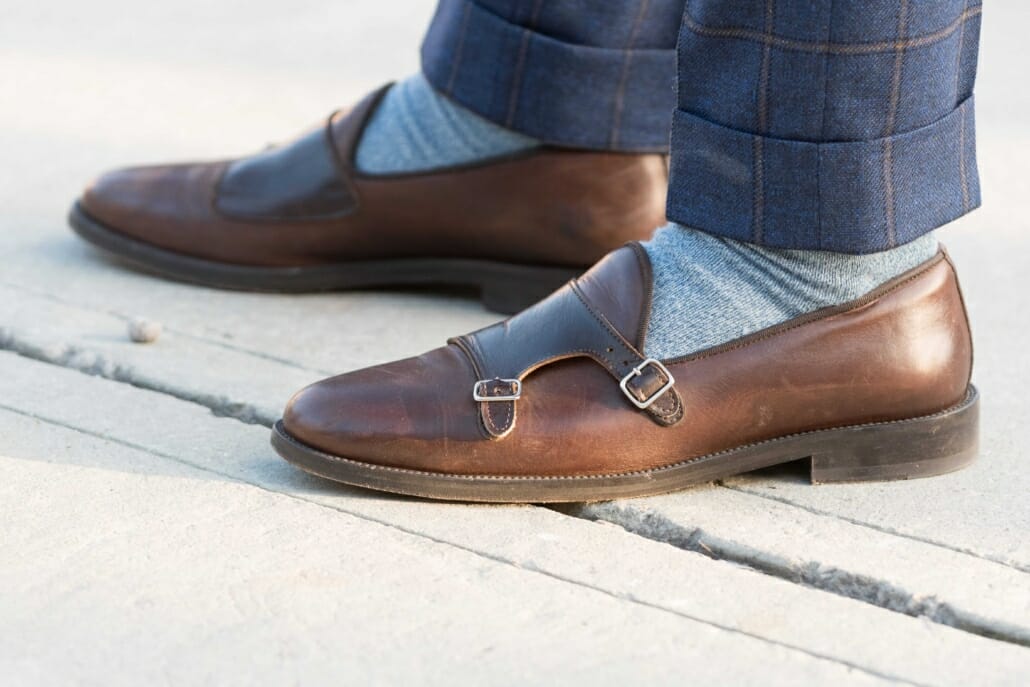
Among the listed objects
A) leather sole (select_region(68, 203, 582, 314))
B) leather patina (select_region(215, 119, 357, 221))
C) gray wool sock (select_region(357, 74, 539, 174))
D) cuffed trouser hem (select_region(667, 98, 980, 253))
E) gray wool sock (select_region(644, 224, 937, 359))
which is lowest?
leather sole (select_region(68, 203, 582, 314))

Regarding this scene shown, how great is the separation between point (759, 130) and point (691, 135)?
6cm

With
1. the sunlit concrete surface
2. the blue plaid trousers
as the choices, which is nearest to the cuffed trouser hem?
the blue plaid trousers

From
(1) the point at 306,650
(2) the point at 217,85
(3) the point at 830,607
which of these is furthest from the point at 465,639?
(2) the point at 217,85

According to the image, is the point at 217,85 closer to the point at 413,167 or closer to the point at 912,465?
the point at 413,167

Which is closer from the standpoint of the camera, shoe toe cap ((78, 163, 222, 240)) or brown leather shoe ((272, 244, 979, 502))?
brown leather shoe ((272, 244, 979, 502))

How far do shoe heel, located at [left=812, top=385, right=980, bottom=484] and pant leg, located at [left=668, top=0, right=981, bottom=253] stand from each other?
17 cm

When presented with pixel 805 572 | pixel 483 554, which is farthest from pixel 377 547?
pixel 805 572

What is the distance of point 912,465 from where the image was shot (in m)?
1.30

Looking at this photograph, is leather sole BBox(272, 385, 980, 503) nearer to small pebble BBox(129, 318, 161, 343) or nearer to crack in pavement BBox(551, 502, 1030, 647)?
crack in pavement BBox(551, 502, 1030, 647)

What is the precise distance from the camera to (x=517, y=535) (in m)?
1.18

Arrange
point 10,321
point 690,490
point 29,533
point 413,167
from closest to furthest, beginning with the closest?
point 29,533 → point 690,490 → point 10,321 → point 413,167

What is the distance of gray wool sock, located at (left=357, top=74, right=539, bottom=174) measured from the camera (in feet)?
5.71

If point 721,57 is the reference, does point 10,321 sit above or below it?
below

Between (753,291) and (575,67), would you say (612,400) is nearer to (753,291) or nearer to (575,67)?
(753,291)
